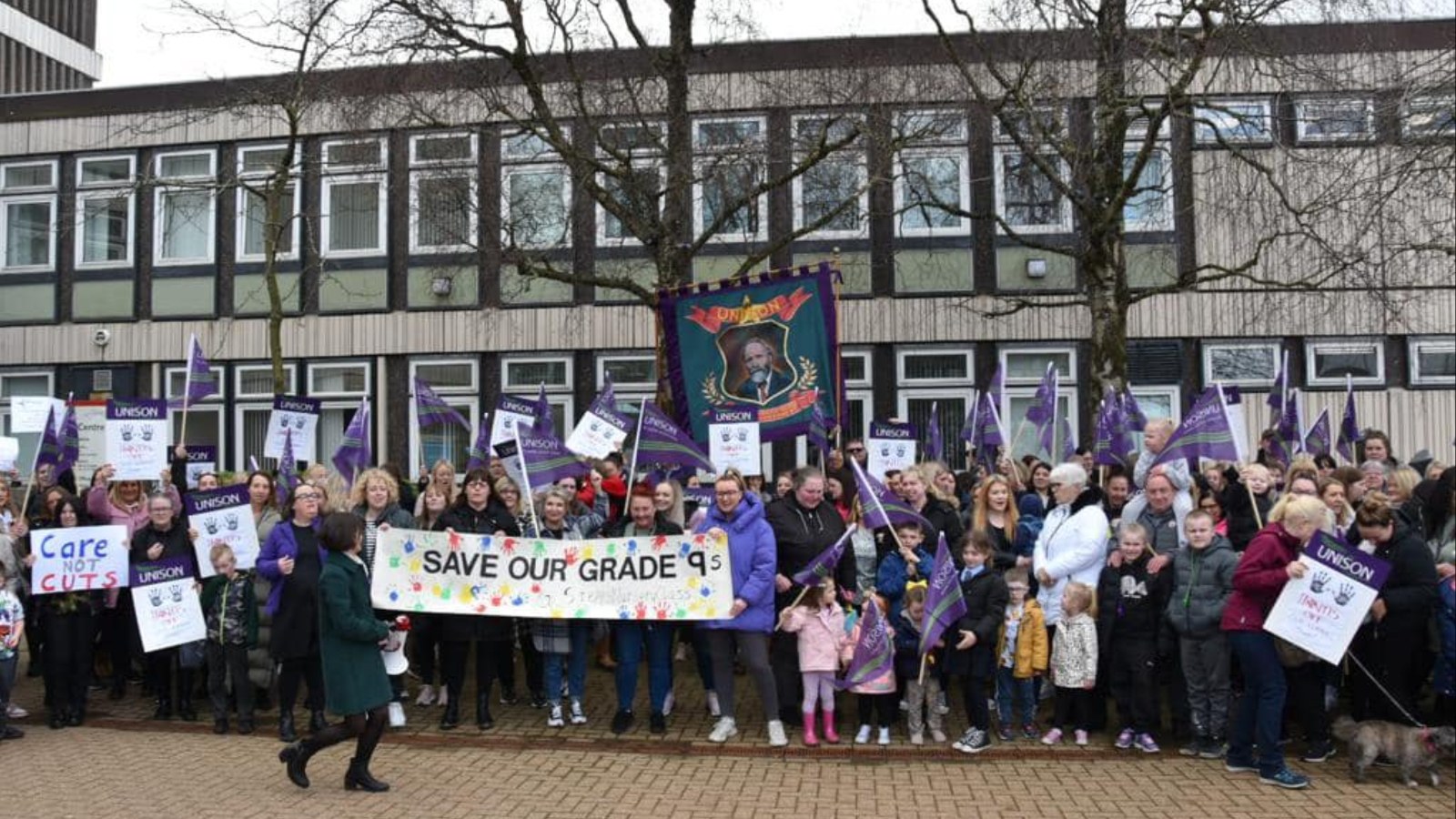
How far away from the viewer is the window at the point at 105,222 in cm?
2358

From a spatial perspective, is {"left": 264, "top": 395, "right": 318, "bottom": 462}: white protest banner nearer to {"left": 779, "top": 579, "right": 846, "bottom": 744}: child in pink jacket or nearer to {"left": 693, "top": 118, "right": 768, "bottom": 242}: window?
{"left": 693, "top": 118, "right": 768, "bottom": 242}: window

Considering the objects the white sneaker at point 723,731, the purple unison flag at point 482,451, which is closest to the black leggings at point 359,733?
the white sneaker at point 723,731

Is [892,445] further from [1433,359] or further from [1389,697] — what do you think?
[1433,359]

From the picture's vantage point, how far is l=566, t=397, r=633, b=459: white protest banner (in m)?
12.3

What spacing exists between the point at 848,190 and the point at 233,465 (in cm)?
1312

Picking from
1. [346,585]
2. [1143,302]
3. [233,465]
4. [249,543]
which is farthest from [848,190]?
[233,465]

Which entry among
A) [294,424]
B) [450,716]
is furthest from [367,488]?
[294,424]

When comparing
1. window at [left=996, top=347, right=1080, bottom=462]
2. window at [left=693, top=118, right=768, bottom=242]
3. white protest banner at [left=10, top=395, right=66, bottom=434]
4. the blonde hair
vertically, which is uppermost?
window at [left=693, top=118, right=768, bottom=242]

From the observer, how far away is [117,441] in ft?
38.3

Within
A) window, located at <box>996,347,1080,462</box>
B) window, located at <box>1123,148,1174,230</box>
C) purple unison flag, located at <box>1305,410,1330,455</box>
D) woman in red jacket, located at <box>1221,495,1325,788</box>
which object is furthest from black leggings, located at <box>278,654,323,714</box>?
window, located at <box>996,347,1080,462</box>

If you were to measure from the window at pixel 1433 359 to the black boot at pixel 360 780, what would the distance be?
60.5 feet

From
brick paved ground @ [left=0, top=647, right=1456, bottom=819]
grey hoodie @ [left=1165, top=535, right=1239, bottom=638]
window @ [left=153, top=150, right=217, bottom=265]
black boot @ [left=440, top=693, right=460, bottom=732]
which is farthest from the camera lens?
window @ [left=153, top=150, right=217, bottom=265]

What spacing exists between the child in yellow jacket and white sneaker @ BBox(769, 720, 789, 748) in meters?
1.68

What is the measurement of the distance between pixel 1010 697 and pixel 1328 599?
2.49 m
